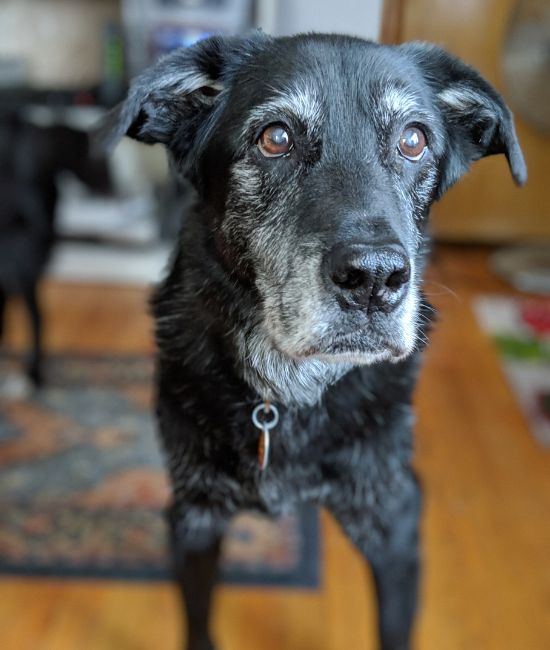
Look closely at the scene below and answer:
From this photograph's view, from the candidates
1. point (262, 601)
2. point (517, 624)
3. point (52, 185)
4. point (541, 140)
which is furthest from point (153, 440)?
point (541, 140)

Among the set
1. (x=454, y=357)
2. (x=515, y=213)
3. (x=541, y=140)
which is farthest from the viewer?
(x=515, y=213)

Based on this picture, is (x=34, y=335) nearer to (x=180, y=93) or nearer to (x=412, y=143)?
(x=180, y=93)

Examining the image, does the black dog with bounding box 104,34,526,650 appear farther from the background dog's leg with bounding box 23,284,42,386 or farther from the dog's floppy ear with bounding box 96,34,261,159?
the background dog's leg with bounding box 23,284,42,386

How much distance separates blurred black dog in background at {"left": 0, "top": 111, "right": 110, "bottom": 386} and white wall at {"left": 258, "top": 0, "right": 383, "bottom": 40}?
0.76 meters

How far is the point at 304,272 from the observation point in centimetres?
98

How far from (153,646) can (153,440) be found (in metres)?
0.71

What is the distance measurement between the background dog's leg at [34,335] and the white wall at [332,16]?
3.72 feet

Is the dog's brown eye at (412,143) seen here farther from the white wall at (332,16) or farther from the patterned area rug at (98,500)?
the patterned area rug at (98,500)

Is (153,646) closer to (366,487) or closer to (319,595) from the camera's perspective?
(319,595)

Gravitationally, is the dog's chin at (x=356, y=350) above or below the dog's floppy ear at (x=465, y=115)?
below

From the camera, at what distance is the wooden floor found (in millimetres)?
1478

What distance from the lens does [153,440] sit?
210 centimetres

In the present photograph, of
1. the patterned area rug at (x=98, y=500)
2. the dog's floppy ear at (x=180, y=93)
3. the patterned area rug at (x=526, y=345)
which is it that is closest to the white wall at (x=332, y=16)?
the dog's floppy ear at (x=180, y=93)

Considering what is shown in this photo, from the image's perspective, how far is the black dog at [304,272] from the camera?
3.23 feet
